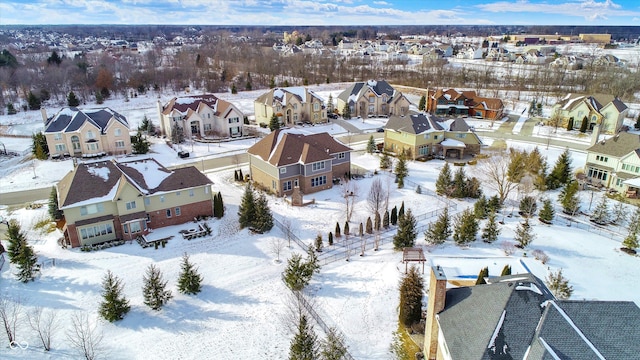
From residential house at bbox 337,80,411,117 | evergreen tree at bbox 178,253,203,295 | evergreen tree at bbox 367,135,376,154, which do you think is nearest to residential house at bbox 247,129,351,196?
evergreen tree at bbox 367,135,376,154

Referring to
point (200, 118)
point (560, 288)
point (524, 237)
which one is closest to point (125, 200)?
point (524, 237)

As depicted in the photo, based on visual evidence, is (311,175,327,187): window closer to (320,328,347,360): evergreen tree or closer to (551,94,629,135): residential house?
(320,328,347,360): evergreen tree

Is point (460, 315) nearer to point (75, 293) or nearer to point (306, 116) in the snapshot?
point (75, 293)

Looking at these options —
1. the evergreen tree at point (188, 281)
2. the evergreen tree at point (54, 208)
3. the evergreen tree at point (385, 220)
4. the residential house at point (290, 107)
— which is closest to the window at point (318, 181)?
the evergreen tree at point (385, 220)

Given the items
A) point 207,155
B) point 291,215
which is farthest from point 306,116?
point 291,215

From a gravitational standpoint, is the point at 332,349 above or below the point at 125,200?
below

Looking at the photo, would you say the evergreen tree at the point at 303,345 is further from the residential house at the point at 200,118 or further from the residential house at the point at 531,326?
the residential house at the point at 200,118

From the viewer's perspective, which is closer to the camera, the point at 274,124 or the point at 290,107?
the point at 274,124

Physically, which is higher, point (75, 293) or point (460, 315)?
point (460, 315)

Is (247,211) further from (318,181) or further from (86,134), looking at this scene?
(86,134)
